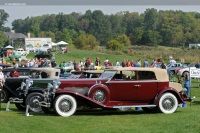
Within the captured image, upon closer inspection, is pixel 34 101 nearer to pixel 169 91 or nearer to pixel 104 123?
pixel 104 123

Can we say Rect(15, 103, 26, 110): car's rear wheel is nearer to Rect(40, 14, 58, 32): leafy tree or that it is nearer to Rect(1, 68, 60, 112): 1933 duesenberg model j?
Rect(1, 68, 60, 112): 1933 duesenberg model j

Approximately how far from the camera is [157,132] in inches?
489

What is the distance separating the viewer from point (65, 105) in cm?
1593

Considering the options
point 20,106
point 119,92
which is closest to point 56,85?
point 119,92

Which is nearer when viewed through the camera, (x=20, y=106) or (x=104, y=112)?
(x=104, y=112)

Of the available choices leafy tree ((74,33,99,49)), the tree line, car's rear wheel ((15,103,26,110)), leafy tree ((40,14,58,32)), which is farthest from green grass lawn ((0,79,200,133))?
leafy tree ((40,14,58,32))

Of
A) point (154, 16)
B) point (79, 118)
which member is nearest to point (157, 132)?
point (79, 118)

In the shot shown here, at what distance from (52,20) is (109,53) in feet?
276

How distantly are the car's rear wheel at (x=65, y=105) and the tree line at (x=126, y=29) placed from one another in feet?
228

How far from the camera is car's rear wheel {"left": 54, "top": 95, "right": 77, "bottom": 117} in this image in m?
15.9

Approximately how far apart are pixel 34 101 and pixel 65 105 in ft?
4.33

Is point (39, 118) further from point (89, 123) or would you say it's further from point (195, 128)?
point (195, 128)

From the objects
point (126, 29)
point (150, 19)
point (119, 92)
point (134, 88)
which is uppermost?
point (150, 19)

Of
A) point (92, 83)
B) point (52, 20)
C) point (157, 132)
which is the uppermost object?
point (52, 20)
